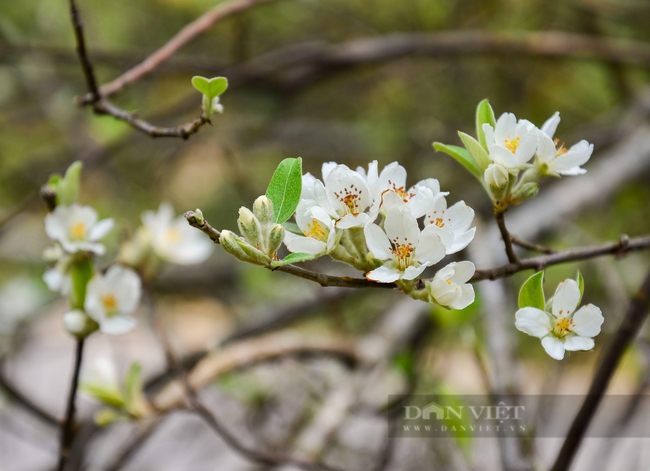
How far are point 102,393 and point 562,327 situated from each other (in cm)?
72

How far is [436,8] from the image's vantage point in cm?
249

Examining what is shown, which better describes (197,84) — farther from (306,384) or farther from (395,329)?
(306,384)

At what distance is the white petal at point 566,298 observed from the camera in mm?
569

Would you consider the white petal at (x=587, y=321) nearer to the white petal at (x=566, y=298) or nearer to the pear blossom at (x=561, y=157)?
the white petal at (x=566, y=298)

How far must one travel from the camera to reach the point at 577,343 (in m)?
0.57

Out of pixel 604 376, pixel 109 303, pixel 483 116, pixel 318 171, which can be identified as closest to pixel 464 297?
pixel 483 116

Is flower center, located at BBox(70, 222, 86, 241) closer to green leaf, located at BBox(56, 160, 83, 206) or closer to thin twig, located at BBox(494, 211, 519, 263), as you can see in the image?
green leaf, located at BBox(56, 160, 83, 206)

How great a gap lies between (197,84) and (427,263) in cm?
33

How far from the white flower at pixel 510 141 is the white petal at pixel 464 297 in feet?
0.48

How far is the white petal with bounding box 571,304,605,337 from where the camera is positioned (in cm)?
57

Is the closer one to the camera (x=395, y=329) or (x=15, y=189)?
(x=395, y=329)

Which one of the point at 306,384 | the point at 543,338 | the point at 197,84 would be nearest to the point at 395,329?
the point at 306,384

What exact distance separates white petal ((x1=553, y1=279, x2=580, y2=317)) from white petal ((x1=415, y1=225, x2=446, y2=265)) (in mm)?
152

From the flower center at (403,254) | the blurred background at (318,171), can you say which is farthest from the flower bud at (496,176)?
the blurred background at (318,171)
